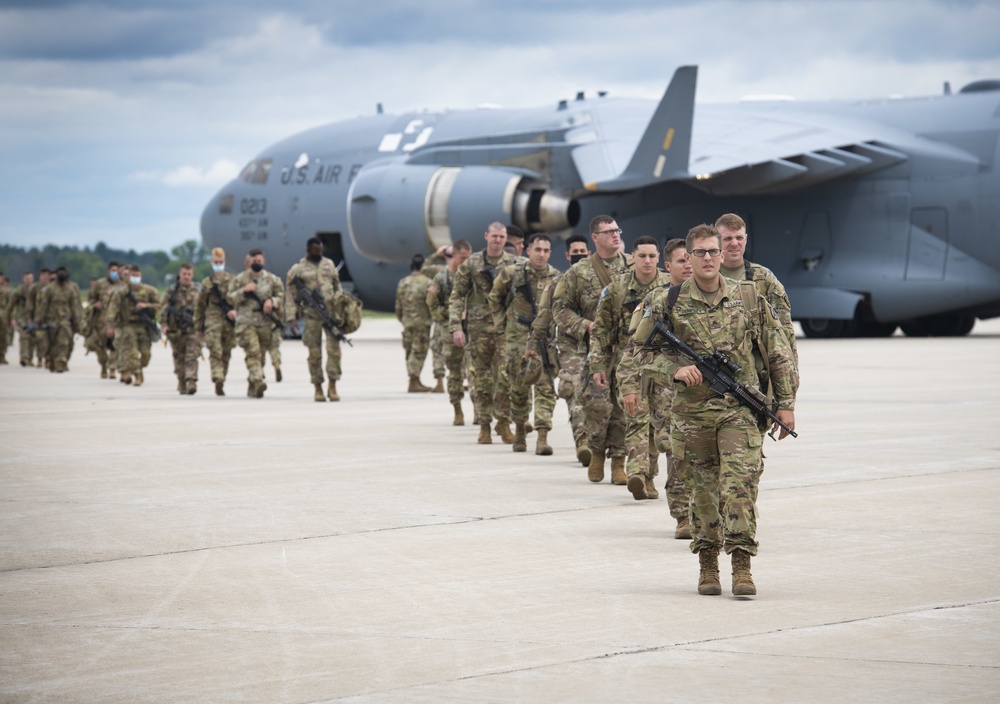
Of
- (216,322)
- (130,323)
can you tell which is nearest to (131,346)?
(130,323)

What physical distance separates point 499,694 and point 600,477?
5892mm

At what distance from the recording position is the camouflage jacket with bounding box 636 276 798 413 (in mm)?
6992

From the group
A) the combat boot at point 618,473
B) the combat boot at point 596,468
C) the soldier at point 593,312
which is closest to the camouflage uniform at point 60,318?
the soldier at point 593,312

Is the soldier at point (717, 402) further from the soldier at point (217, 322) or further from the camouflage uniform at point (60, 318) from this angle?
the camouflage uniform at point (60, 318)

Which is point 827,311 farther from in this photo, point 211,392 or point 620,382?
point 620,382

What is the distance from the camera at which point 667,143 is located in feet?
86.5

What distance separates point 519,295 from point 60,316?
16.3 m

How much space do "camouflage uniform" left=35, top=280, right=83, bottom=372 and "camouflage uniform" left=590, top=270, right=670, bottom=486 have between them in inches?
739

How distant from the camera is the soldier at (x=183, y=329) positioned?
20.4 metres

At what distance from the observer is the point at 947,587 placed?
22.3 feet

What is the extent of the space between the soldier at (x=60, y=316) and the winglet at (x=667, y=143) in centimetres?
971

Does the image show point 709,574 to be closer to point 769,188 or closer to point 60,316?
point 60,316

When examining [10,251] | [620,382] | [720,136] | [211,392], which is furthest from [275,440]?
[10,251]

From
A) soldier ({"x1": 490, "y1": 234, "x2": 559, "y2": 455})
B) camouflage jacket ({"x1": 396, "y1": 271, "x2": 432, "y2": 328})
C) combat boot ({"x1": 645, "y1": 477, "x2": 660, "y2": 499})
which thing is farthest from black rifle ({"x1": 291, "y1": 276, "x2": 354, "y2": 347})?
combat boot ({"x1": 645, "y1": 477, "x2": 660, "y2": 499})
